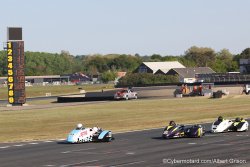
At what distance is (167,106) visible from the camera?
7025cm

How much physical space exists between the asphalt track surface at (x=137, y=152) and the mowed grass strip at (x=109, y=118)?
22.5 feet

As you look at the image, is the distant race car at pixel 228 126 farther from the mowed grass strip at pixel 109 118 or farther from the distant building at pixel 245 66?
the distant building at pixel 245 66

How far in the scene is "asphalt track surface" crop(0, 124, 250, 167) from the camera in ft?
80.4

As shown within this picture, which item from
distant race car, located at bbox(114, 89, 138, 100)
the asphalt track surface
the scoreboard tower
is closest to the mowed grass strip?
the asphalt track surface

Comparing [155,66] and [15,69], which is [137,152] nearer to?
[15,69]

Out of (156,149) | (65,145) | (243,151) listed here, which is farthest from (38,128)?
(243,151)

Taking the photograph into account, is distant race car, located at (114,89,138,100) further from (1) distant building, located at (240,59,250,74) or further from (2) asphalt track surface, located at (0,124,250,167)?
(1) distant building, located at (240,59,250,74)

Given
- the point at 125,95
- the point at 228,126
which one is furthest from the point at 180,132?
the point at 125,95

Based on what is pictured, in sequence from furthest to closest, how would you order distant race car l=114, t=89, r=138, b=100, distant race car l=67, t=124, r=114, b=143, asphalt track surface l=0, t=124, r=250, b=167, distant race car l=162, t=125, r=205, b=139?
1. distant race car l=114, t=89, r=138, b=100
2. distant race car l=162, t=125, r=205, b=139
3. distant race car l=67, t=124, r=114, b=143
4. asphalt track surface l=0, t=124, r=250, b=167

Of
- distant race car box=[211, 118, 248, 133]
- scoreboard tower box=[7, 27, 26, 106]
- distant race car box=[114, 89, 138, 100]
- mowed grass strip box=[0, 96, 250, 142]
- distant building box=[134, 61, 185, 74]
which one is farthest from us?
distant building box=[134, 61, 185, 74]

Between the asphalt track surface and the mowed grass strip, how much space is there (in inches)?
270

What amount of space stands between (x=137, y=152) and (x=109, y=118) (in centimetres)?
2746

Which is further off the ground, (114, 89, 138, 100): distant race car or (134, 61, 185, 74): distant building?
(134, 61, 185, 74): distant building

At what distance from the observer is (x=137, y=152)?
2808 centimetres
